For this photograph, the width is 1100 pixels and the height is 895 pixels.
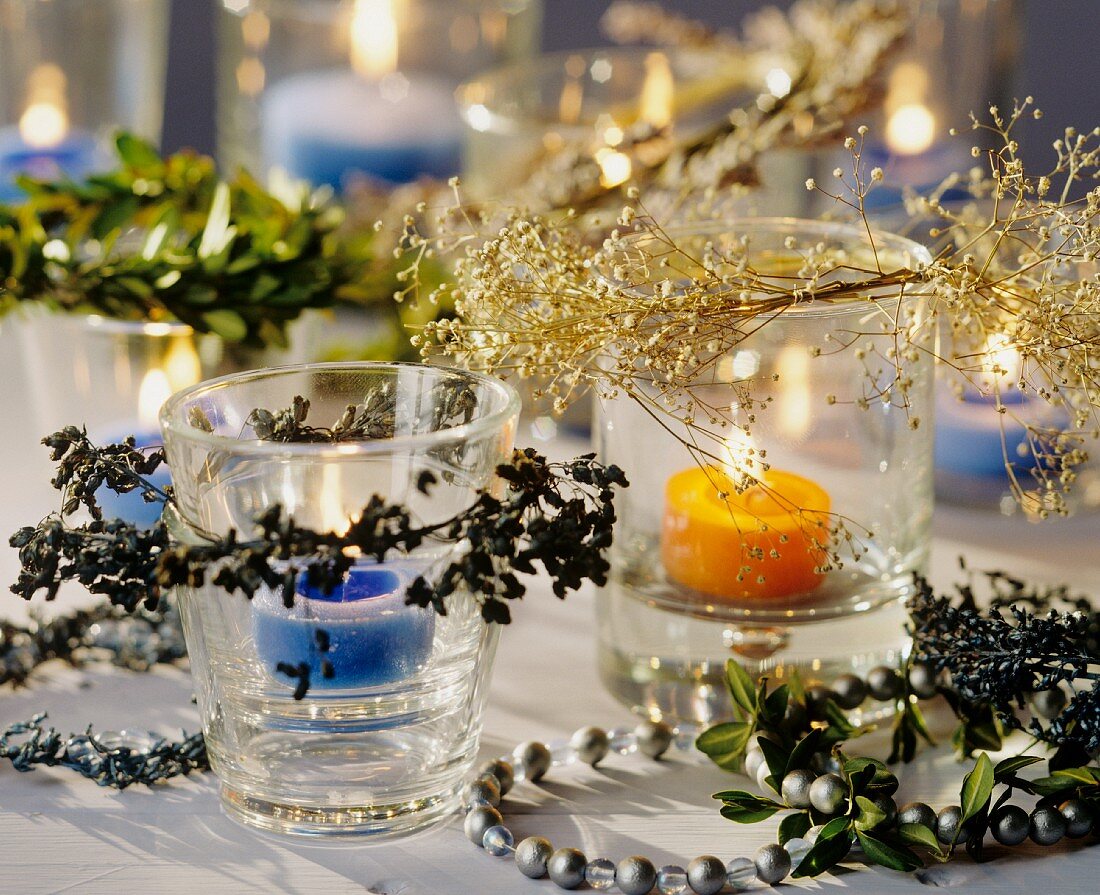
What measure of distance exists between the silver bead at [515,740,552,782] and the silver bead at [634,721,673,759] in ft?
0.14

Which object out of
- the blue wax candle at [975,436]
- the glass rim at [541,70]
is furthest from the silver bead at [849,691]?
the glass rim at [541,70]

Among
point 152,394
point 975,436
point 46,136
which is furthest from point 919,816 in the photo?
point 46,136

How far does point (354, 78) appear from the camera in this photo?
1.24 m

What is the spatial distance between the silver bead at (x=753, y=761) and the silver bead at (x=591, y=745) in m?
0.06

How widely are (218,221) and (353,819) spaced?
371 millimetres

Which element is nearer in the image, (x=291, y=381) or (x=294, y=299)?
(x=291, y=381)

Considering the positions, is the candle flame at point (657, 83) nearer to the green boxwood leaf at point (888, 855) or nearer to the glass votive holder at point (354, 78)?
the glass votive holder at point (354, 78)

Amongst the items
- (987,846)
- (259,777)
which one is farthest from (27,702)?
(987,846)

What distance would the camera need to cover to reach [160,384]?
2.44ft

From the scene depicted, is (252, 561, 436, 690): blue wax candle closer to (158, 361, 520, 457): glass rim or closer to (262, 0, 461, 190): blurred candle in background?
(158, 361, 520, 457): glass rim

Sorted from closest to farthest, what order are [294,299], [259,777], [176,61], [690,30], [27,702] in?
[259,777]
[27,702]
[294,299]
[690,30]
[176,61]

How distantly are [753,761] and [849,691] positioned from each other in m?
0.06

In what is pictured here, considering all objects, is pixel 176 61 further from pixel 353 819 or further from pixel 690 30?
pixel 353 819

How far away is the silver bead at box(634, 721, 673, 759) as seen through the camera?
56 cm
